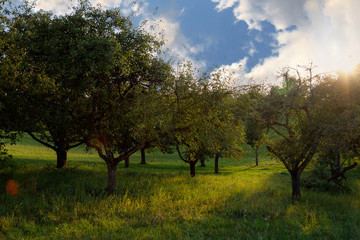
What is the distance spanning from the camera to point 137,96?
49.2ft

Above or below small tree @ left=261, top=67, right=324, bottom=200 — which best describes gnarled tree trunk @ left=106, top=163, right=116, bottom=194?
below

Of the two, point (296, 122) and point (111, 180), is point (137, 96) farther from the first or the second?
point (296, 122)

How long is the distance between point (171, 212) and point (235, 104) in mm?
7479

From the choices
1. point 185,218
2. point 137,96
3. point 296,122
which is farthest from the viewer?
point 296,122

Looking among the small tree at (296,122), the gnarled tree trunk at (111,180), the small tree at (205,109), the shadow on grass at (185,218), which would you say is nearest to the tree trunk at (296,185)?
the small tree at (296,122)

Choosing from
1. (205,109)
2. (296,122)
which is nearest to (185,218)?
(205,109)

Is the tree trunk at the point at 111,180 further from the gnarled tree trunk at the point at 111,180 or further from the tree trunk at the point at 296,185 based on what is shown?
the tree trunk at the point at 296,185

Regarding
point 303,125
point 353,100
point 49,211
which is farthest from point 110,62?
point 353,100

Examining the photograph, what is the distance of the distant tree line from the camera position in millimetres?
13148

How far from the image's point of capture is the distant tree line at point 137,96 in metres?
13.1

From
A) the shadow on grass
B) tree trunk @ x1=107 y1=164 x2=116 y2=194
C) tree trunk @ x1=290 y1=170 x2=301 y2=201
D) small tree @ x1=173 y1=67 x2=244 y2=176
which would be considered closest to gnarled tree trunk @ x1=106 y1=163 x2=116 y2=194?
tree trunk @ x1=107 y1=164 x2=116 y2=194

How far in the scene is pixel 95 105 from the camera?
15898 millimetres

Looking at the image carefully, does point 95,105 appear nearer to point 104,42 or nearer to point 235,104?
point 104,42

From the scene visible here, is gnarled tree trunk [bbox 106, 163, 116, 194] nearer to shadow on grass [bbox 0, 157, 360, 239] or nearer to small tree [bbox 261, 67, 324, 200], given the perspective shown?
shadow on grass [bbox 0, 157, 360, 239]
